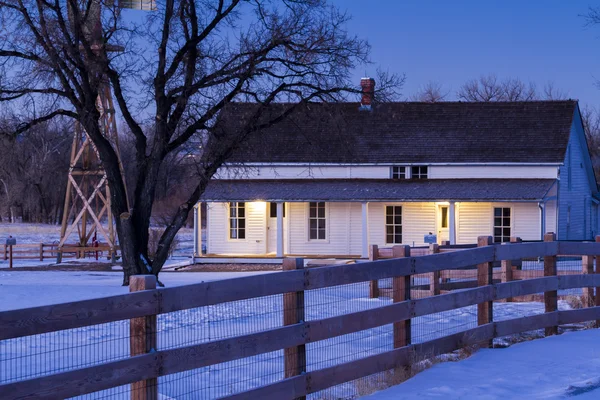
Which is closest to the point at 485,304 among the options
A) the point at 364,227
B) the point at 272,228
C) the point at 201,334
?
the point at 201,334

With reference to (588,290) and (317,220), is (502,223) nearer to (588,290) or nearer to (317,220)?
(317,220)

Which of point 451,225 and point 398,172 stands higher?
point 398,172

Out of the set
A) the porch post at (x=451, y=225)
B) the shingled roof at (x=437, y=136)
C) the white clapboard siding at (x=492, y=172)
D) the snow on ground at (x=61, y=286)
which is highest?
the shingled roof at (x=437, y=136)

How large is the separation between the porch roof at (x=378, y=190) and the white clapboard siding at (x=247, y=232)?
2.56 feet

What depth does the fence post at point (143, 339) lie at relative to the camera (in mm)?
6055

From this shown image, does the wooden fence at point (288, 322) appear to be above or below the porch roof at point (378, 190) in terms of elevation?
below

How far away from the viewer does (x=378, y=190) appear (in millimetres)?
36125

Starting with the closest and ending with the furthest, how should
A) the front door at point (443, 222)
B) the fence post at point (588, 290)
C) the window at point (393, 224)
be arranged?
1. the fence post at point (588, 290)
2. the front door at point (443, 222)
3. the window at point (393, 224)

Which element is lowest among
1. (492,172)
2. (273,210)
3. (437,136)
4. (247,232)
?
(247,232)

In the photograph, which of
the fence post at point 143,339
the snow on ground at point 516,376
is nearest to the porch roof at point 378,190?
the snow on ground at point 516,376

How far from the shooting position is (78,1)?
22.9m

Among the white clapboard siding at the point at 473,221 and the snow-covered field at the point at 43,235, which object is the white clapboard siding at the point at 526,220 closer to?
the white clapboard siding at the point at 473,221

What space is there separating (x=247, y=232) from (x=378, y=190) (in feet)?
19.3

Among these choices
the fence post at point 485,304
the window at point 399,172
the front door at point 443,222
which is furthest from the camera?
the window at point 399,172
